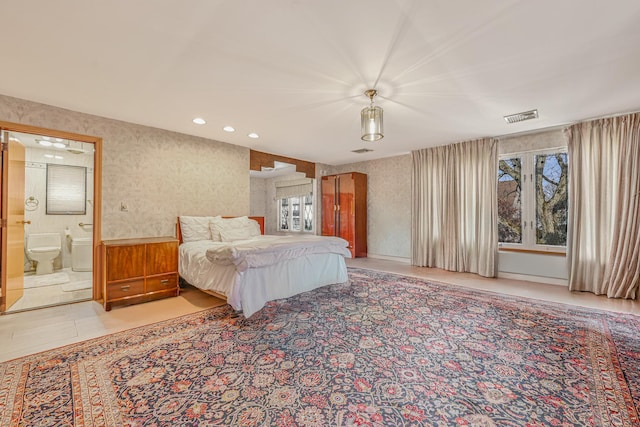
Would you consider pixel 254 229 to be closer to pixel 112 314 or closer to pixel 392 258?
pixel 112 314

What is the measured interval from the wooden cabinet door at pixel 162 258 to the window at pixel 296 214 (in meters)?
4.74

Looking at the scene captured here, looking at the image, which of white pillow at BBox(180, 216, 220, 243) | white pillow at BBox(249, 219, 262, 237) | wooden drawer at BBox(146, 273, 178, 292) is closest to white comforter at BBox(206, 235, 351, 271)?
wooden drawer at BBox(146, 273, 178, 292)

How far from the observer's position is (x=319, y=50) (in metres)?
2.11

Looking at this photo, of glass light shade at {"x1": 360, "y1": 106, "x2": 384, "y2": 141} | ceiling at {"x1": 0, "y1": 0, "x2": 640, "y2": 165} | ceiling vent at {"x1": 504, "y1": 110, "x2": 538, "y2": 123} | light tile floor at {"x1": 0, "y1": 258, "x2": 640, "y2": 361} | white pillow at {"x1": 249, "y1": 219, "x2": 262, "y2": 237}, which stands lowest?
light tile floor at {"x1": 0, "y1": 258, "x2": 640, "y2": 361}

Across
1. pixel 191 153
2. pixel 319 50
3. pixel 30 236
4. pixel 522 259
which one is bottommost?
pixel 522 259

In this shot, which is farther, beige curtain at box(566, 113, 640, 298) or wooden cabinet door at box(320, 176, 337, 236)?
wooden cabinet door at box(320, 176, 337, 236)

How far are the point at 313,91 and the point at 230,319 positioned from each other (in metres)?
2.49

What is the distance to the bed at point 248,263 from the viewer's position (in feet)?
9.12

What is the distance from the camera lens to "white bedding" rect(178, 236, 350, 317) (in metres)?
2.76

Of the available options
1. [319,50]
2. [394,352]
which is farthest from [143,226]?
[394,352]

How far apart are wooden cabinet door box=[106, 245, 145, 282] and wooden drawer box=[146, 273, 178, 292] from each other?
150mm

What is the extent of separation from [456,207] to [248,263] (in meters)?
3.95

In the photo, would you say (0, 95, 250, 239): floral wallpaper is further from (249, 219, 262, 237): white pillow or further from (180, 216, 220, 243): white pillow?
(249, 219, 262, 237): white pillow

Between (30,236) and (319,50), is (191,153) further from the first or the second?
(30,236)
